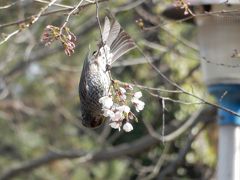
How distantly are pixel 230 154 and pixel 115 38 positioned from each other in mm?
1148

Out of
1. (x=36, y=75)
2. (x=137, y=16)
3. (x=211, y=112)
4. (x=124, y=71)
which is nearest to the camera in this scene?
(x=211, y=112)

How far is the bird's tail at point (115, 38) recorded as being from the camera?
317cm

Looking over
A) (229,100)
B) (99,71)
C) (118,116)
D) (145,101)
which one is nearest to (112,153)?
(145,101)

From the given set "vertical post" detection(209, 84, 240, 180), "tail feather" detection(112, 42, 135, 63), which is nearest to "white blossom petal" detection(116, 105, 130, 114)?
"tail feather" detection(112, 42, 135, 63)

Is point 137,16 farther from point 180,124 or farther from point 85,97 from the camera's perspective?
point 85,97

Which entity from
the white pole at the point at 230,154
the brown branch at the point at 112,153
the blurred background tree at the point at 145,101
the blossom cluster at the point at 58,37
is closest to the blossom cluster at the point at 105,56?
the blossom cluster at the point at 58,37

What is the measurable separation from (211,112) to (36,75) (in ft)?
11.5

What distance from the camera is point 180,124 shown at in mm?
5453

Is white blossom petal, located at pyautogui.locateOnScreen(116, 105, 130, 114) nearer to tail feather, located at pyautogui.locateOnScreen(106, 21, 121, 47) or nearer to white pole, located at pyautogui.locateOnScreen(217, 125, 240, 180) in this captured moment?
tail feather, located at pyautogui.locateOnScreen(106, 21, 121, 47)

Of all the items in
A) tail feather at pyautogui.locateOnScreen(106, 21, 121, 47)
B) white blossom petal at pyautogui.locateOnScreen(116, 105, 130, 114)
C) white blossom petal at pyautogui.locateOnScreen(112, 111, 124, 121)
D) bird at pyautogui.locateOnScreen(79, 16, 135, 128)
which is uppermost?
tail feather at pyautogui.locateOnScreen(106, 21, 121, 47)

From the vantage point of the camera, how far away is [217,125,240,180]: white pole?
4.02 meters

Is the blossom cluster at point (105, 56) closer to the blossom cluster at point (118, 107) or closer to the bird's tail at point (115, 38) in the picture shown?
the bird's tail at point (115, 38)

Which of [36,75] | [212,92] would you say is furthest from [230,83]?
[36,75]

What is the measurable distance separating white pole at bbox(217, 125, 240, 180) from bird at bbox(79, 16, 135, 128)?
0.98 metres
